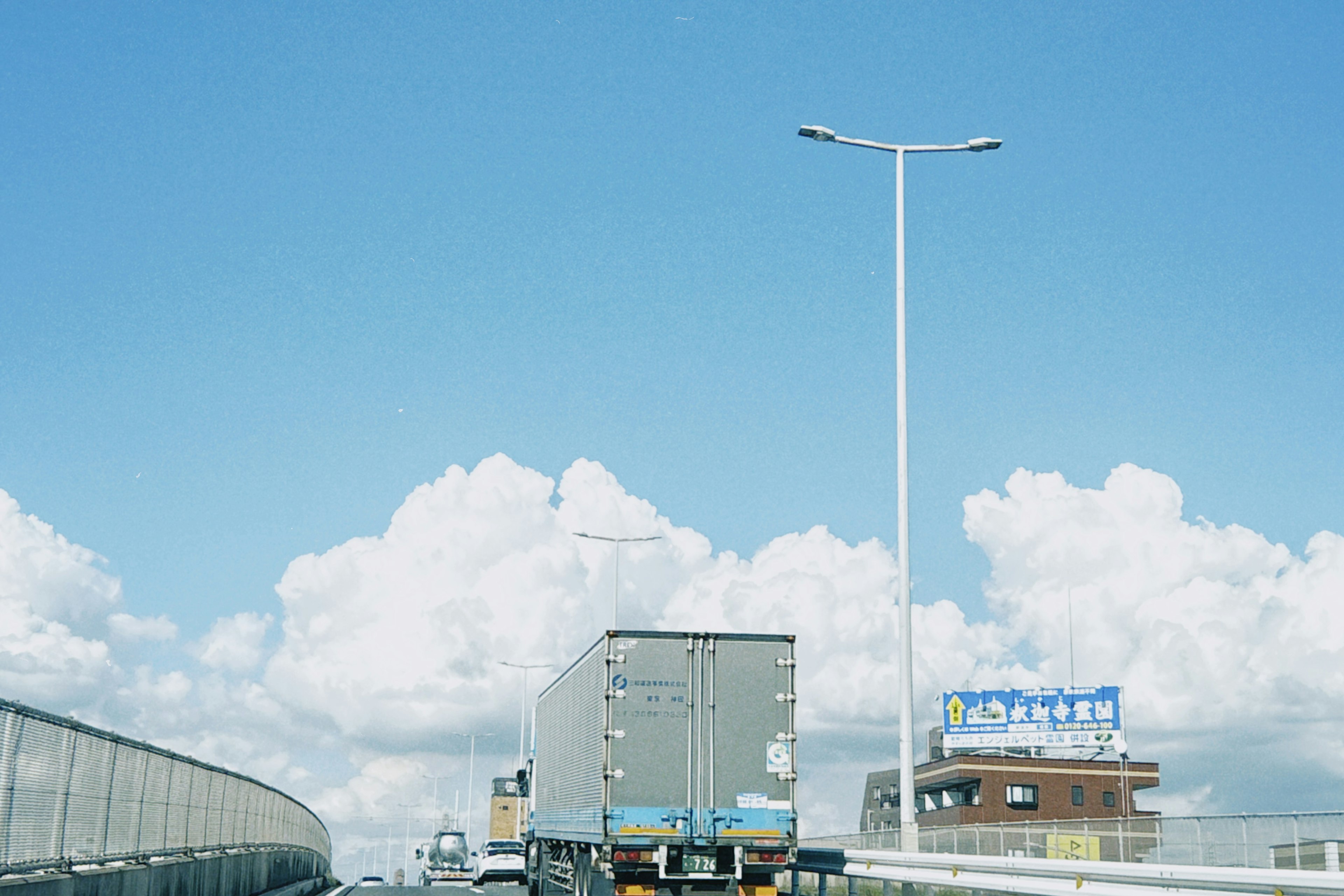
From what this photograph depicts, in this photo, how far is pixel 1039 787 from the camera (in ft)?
329

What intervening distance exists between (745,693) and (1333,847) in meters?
9.05

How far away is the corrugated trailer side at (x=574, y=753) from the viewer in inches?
857

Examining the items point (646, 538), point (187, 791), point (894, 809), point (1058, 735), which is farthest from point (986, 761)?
point (187, 791)

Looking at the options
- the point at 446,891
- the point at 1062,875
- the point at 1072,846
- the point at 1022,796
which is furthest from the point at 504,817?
the point at 1062,875

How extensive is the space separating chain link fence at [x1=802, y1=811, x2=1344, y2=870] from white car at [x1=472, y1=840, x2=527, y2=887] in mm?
8200

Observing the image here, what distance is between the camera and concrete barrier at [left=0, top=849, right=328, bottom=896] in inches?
555

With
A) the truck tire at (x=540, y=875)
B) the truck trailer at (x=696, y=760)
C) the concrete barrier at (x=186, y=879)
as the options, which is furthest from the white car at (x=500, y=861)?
the truck trailer at (x=696, y=760)

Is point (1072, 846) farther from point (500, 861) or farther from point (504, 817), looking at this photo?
point (504, 817)

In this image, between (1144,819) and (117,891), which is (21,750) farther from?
(1144,819)

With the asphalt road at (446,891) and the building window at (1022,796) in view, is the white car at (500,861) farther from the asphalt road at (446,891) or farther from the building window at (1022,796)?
the building window at (1022,796)

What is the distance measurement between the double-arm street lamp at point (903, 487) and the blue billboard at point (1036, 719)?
66317 millimetres

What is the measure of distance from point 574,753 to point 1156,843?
45.4 feet

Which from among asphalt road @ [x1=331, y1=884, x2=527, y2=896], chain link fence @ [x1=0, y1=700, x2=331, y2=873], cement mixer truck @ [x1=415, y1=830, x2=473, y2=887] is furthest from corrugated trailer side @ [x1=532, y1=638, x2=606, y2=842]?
cement mixer truck @ [x1=415, y1=830, x2=473, y2=887]

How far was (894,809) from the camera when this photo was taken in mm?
125438
